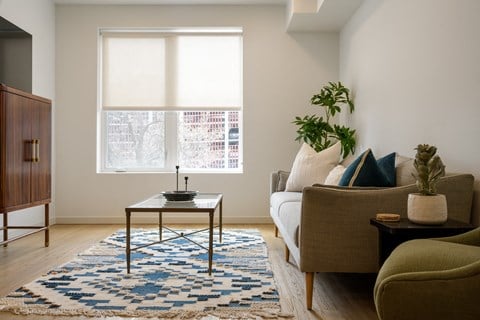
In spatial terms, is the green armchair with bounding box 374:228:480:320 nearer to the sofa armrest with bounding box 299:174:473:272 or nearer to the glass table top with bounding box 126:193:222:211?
the sofa armrest with bounding box 299:174:473:272

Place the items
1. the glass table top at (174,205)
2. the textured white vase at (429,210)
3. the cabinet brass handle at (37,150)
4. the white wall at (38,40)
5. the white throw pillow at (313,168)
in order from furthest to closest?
1. the white wall at (38,40)
2. the white throw pillow at (313,168)
3. the cabinet brass handle at (37,150)
4. the glass table top at (174,205)
5. the textured white vase at (429,210)

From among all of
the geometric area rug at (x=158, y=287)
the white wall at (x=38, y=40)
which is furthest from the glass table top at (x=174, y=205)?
the white wall at (x=38, y=40)

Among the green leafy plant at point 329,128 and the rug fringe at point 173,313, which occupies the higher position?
the green leafy plant at point 329,128

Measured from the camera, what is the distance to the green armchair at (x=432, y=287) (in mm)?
1526

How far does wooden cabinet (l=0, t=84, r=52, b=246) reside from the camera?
3.82 m

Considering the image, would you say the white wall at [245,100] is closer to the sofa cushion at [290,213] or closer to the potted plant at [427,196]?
the sofa cushion at [290,213]

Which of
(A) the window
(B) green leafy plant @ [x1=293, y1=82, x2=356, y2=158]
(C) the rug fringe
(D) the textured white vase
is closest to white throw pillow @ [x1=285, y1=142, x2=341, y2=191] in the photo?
(B) green leafy plant @ [x1=293, y1=82, x2=356, y2=158]

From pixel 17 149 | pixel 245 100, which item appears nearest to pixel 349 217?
pixel 17 149

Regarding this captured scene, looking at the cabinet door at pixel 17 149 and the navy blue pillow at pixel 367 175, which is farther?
the cabinet door at pixel 17 149

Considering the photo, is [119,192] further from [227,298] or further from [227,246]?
[227,298]

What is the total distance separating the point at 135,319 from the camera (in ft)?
7.84

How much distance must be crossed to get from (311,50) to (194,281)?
144 inches

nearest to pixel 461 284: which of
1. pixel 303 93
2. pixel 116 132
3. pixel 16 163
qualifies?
pixel 16 163

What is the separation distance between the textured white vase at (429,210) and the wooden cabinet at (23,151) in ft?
9.91
